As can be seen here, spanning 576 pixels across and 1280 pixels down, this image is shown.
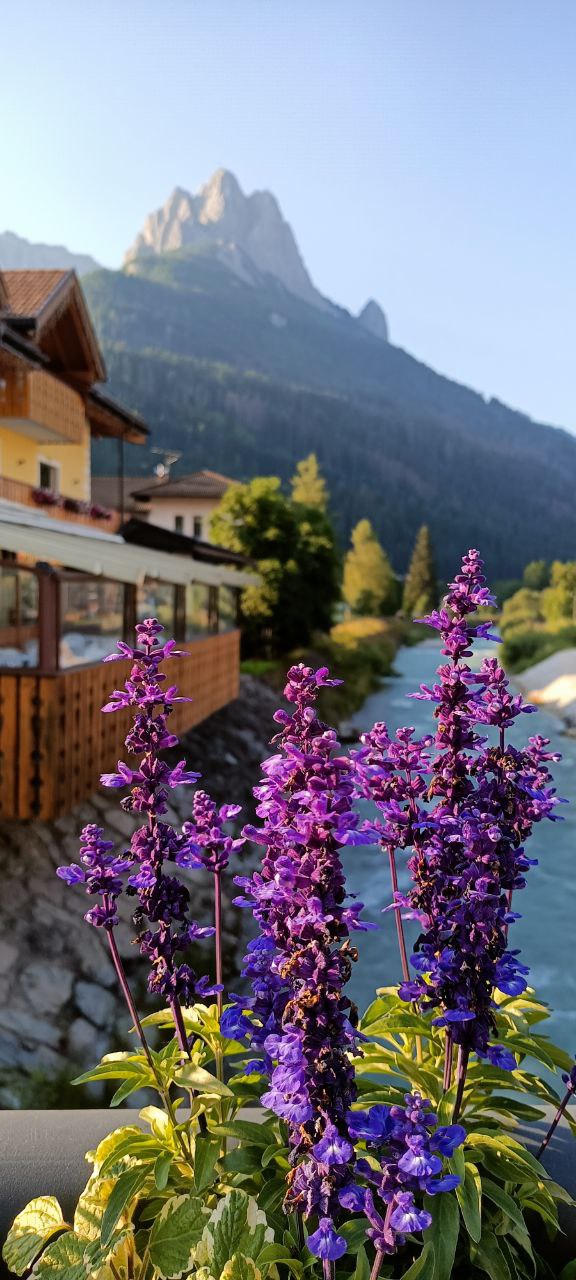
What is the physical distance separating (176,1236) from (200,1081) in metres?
0.30

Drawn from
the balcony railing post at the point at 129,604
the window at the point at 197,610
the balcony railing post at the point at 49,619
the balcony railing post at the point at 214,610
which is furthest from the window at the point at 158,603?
the balcony railing post at the point at 49,619

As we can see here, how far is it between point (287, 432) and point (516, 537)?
171ft

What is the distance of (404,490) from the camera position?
184875 millimetres

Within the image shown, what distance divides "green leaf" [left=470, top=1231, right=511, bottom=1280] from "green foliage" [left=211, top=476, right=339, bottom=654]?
2568cm

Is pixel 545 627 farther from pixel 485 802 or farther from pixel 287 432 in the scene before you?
pixel 287 432

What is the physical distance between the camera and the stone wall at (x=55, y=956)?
637 centimetres

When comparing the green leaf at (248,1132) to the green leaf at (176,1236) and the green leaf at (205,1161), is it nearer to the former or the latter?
the green leaf at (205,1161)

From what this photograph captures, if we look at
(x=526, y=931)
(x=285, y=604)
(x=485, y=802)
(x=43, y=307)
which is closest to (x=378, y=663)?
(x=285, y=604)

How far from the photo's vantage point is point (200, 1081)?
6.75ft

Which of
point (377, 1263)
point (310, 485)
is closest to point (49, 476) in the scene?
point (377, 1263)

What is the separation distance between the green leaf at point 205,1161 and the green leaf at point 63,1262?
28 centimetres

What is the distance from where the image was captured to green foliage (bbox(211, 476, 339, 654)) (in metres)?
27.9

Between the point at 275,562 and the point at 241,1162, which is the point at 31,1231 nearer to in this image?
the point at 241,1162

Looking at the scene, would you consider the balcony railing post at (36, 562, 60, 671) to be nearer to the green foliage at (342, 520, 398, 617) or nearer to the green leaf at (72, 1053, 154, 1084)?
the green leaf at (72, 1053, 154, 1084)
